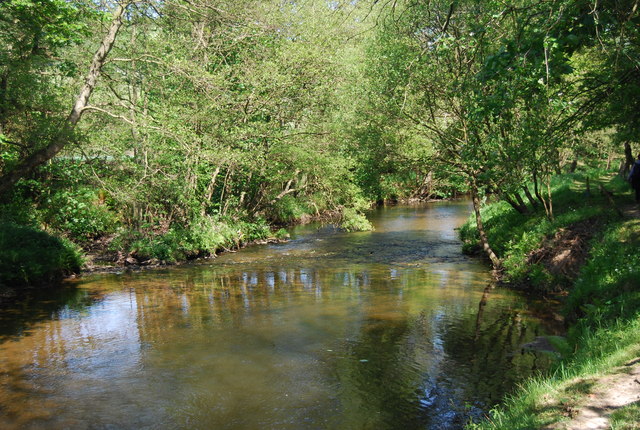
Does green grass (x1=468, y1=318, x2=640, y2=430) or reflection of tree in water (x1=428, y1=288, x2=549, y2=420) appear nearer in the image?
green grass (x1=468, y1=318, x2=640, y2=430)

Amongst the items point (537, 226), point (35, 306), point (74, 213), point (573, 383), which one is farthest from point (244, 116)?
point (573, 383)

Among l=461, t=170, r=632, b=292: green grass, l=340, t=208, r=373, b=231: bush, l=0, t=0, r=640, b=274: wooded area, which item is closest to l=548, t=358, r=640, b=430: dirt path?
l=0, t=0, r=640, b=274: wooded area

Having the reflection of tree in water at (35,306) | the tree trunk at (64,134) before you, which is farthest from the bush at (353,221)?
the tree trunk at (64,134)

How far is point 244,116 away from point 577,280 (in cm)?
1586

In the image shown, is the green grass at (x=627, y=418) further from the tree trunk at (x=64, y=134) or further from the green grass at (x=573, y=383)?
the tree trunk at (x=64, y=134)

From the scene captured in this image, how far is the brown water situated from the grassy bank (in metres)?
1.04

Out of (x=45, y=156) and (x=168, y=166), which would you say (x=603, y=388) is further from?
(x=168, y=166)

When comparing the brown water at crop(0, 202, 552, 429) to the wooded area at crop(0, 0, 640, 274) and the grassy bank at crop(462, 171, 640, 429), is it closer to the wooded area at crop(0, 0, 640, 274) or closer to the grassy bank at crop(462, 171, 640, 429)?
the grassy bank at crop(462, 171, 640, 429)

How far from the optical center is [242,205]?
2675 centimetres

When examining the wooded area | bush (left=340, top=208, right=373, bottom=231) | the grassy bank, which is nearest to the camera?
the grassy bank

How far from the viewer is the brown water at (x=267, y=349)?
26.5 feet

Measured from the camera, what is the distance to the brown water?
8.07 metres

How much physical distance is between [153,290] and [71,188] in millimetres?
6653

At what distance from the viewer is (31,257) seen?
661 inches
